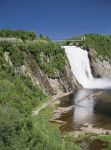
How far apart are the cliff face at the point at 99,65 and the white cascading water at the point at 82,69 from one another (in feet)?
6.31

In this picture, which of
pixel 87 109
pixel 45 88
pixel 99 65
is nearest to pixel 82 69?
pixel 99 65

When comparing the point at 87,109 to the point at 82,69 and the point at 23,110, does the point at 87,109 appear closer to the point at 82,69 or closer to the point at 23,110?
the point at 23,110

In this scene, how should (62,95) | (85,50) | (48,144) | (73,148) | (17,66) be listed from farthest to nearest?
(85,50) → (62,95) → (17,66) → (73,148) → (48,144)

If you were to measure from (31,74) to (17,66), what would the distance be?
3847 millimetres

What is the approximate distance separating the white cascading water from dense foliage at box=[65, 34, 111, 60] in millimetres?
6806

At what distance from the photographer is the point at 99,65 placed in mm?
101688

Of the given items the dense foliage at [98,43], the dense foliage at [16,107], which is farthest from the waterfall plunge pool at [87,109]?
the dense foliage at [98,43]

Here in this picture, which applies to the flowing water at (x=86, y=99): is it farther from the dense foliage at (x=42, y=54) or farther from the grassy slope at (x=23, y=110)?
the dense foliage at (x=42, y=54)

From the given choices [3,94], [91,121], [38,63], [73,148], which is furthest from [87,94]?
[73,148]

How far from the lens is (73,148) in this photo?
1448 inches

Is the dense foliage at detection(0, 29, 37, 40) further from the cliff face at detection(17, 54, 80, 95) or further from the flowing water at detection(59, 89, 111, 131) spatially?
the flowing water at detection(59, 89, 111, 131)

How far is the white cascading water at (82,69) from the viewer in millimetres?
90188

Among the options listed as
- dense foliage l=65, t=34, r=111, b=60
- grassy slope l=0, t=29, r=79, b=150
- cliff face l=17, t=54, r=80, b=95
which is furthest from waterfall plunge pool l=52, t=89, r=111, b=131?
dense foliage l=65, t=34, r=111, b=60

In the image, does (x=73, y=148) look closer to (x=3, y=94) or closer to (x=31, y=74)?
(x=3, y=94)
